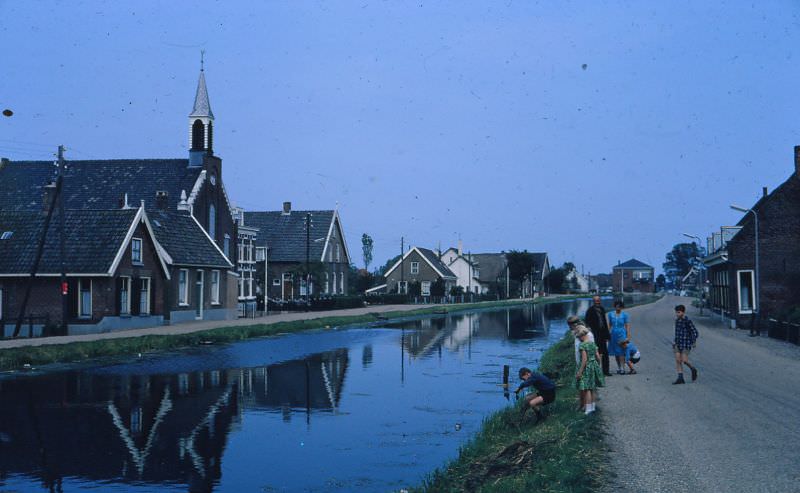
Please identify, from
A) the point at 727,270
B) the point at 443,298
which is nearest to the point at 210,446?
the point at 727,270

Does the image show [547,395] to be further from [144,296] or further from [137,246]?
[144,296]

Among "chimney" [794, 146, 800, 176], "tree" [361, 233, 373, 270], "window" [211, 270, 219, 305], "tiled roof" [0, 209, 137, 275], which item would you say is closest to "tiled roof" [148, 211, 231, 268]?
"window" [211, 270, 219, 305]

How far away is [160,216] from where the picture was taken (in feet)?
153

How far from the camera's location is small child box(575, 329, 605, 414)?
1356cm

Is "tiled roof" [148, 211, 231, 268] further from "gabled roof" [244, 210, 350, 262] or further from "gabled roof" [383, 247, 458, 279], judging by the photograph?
"gabled roof" [383, 247, 458, 279]

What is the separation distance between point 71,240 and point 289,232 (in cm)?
3866

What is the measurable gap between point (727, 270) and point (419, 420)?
36.2 m

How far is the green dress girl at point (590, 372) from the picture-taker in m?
13.6

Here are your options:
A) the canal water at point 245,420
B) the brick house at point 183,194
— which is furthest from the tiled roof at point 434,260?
the canal water at point 245,420

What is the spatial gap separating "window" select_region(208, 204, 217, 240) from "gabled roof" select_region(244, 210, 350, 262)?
1839 cm

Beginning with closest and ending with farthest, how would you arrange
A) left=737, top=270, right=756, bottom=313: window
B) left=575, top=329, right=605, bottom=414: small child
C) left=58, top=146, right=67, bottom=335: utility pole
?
left=575, top=329, right=605, bottom=414: small child
left=58, top=146, right=67, bottom=335: utility pole
left=737, top=270, right=756, bottom=313: window

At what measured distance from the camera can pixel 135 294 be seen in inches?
Answer: 1582

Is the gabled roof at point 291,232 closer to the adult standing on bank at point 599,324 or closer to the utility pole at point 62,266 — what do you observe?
the utility pole at point 62,266

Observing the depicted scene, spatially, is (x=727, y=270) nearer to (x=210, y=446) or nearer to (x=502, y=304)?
(x=210, y=446)
